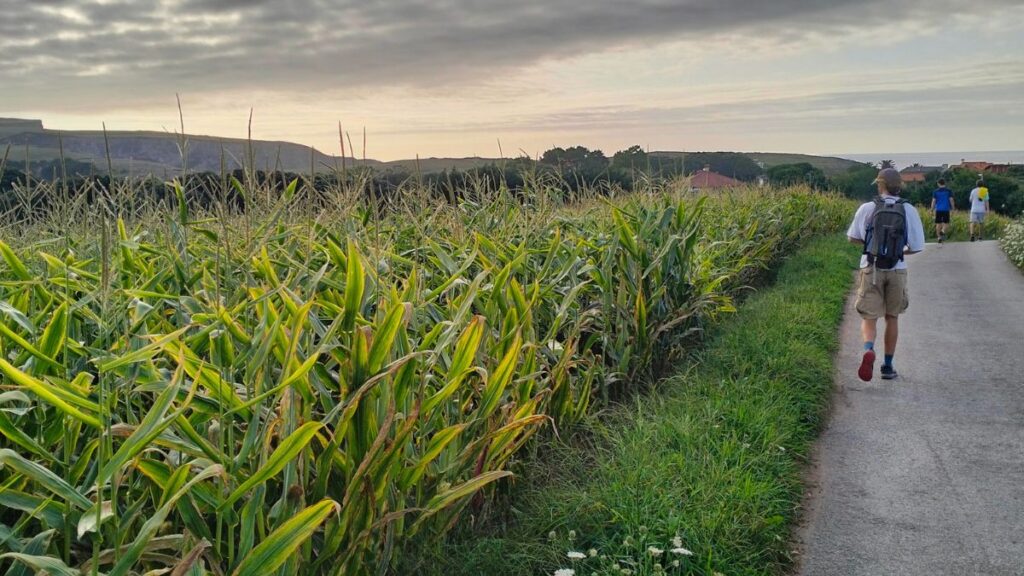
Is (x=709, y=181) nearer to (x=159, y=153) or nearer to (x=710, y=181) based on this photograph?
(x=710, y=181)

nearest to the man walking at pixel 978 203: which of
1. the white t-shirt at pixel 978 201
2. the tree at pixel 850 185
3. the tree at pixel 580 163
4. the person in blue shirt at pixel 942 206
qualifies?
the white t-shirt at pixel 978 201

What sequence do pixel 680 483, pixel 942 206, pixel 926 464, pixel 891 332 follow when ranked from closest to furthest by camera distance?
Answer: 1. pixel 680 483
2. pixel 926 464
3. pixel 891 332
4. pixel 942 206

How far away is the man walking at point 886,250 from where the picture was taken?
6.71 meters

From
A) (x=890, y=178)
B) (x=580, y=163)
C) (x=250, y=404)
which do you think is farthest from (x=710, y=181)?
(x=250, y=404)

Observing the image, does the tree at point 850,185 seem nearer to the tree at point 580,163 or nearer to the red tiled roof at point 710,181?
the red tiled roof at point 710,181

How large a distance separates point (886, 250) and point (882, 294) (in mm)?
400

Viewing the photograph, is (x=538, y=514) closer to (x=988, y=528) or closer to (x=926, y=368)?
(x=988, y=528)

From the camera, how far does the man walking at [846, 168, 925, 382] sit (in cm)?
671

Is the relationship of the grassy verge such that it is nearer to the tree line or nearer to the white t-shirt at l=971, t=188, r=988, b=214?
the tree line

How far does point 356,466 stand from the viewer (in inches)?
110

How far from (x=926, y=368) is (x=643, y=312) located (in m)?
3.08

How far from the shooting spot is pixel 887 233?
22.0 feet

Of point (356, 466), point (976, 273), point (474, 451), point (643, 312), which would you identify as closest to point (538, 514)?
point (474, 451)

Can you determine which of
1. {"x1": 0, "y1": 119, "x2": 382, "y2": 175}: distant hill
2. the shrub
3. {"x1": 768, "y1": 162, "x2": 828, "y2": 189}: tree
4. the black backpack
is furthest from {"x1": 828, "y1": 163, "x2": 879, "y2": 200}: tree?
{"x1": 0, "y1": 119, "x2": 382, "y2": 175}: distant hill
